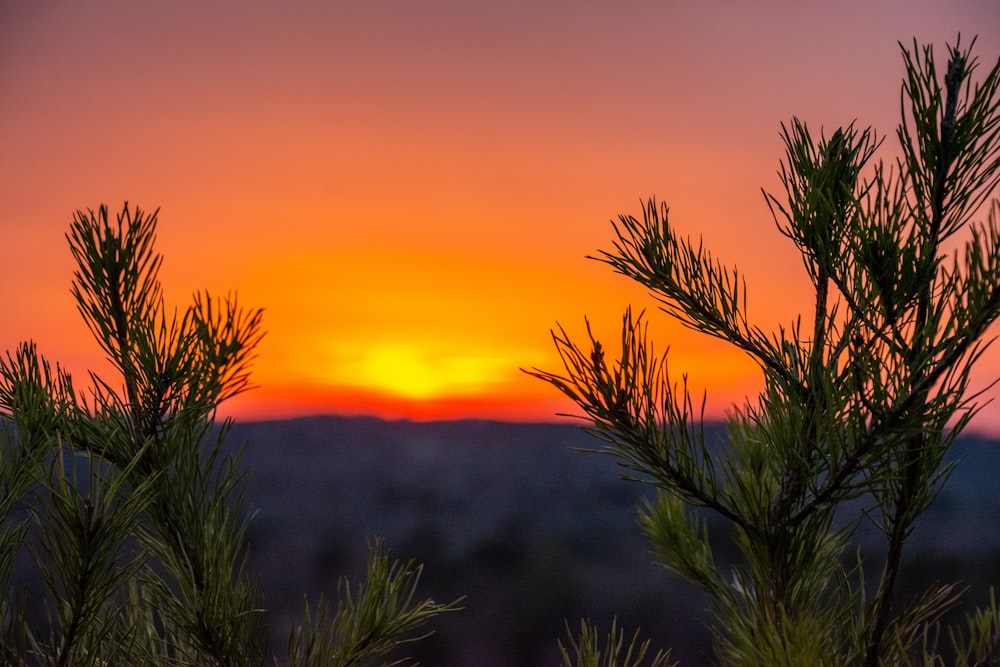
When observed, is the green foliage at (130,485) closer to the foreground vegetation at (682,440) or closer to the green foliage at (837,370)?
the foreground vegetation at (682,440)

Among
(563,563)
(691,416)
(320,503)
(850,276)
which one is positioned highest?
(850,276)

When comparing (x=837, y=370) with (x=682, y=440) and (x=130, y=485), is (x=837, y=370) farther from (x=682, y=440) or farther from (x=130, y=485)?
(x=130, y=485)

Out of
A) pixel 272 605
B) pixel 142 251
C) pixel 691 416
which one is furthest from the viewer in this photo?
pixel 272 605

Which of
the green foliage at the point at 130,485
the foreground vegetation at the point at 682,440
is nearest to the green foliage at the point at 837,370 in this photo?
the foreground vegetation at the point at 682,440

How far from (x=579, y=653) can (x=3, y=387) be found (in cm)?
63

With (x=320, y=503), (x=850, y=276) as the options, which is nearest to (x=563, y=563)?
(x=320, y=503)

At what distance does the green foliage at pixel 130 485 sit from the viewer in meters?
0.66

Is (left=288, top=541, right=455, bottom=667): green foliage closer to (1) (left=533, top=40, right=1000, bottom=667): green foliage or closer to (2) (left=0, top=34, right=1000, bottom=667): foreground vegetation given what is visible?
(2) (left=0, top=34, right=1000, bottom=667): foreground vegetation

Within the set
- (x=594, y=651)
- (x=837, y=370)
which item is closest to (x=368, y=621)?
(x=594, y=651)

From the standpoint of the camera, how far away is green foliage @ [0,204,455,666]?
663 mm

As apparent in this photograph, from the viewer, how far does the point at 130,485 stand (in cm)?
82

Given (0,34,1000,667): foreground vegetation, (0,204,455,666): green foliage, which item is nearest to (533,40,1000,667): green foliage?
(0,34,1000,667): foreground vegetation

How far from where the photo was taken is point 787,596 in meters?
0.82

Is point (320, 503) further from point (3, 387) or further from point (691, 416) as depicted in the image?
point (691, 416)
